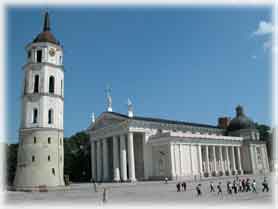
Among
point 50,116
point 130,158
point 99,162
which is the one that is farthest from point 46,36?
point 99,162

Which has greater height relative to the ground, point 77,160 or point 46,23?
point 46,23

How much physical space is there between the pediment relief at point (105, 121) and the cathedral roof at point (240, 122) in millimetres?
35773

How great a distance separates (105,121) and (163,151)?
15263mm

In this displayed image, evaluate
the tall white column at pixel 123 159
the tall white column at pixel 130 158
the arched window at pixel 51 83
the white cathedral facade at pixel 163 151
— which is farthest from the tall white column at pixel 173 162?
the arched window at pixel 51 83

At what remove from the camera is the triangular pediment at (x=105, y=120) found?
6195 cm

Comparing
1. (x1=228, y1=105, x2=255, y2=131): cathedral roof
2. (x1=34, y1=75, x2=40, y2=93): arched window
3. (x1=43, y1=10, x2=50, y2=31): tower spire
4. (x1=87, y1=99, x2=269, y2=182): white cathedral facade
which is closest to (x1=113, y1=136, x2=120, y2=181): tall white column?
(x1=87, y1=99, x2=269, y2=182): white cathedral facade

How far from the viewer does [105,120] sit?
2621 inches

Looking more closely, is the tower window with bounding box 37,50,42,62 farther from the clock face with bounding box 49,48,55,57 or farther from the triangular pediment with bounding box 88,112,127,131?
the triangular pediment with bounding box 88,112,127,131

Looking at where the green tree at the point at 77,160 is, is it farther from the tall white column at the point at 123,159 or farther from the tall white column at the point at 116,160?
the tall white column at the point at 123,159

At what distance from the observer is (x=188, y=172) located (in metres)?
57.8

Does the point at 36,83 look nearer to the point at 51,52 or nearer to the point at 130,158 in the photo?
the point at 51,52

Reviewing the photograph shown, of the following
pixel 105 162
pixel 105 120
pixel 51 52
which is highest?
pixel 51 52

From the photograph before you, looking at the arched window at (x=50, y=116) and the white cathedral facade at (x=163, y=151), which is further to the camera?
the white cathedral facade at (x=163, y=151)

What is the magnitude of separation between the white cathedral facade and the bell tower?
20.1 m
